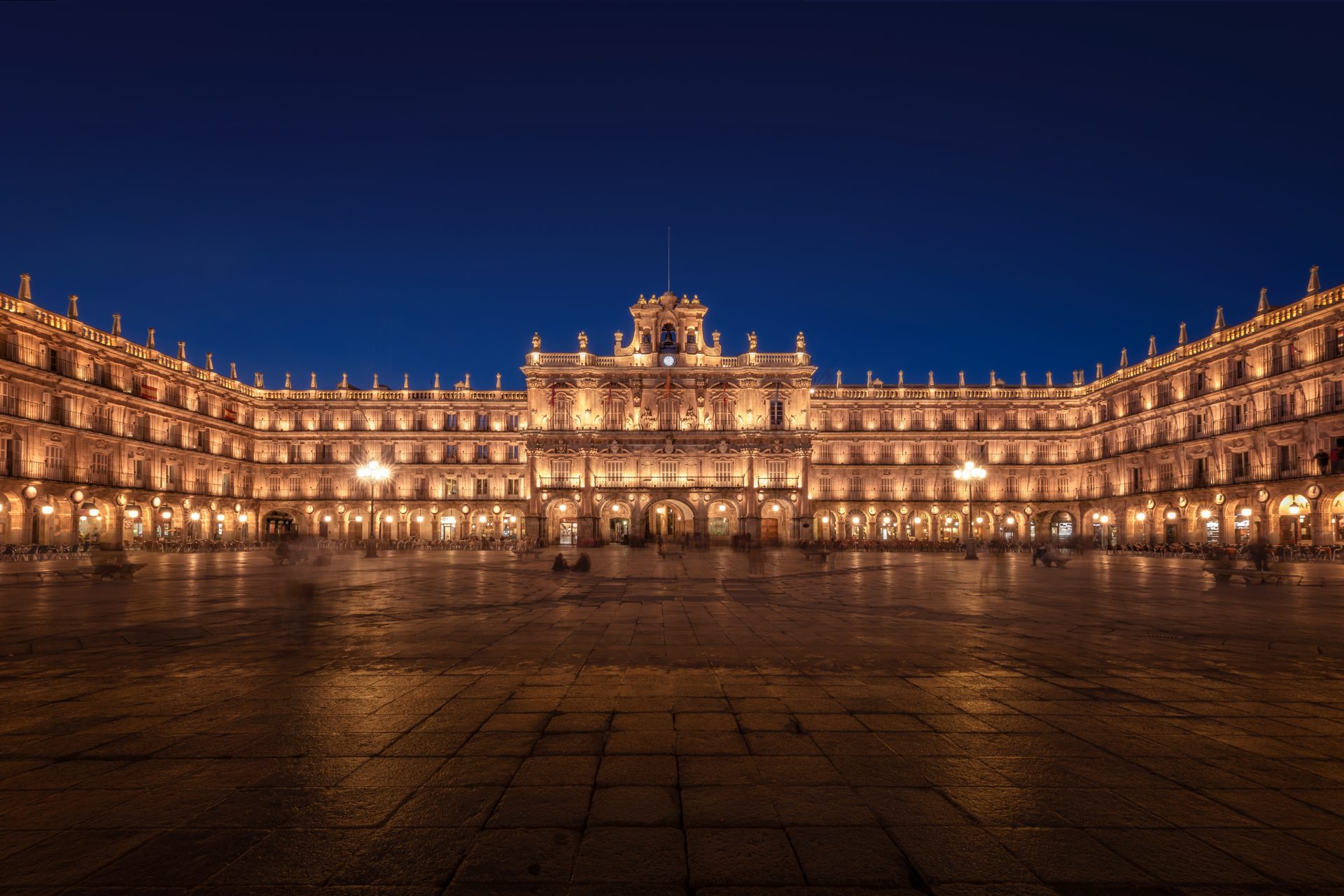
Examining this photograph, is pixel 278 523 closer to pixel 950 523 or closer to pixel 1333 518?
pixel 950 523

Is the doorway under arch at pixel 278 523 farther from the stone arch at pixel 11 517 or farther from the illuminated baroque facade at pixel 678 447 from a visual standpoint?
the stone arch at pixel 11 517

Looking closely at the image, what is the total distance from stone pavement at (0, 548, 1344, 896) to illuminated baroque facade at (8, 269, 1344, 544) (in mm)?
37813

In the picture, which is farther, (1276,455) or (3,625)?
(1276,455)

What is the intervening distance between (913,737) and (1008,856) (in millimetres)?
1801

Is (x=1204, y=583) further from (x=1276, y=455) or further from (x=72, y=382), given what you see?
(x=72, y=382)

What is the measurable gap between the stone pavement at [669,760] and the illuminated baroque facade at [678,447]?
37.8 metres

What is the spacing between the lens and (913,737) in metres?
5.19

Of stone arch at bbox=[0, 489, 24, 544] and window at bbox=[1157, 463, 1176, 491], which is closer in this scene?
stone arch at bbox=[0, 489, 24, 544]

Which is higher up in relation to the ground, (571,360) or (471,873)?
(571,360)

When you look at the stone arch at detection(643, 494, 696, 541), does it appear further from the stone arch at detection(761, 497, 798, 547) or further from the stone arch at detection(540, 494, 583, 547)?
the stone arch at detection(761, 497, 798, 547)

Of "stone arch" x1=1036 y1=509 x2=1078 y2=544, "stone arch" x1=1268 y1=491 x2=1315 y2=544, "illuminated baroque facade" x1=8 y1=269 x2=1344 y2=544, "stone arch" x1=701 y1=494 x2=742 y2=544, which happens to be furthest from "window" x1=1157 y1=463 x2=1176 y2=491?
"stone arch" x1=701 y1=494 x2=742 y2=544

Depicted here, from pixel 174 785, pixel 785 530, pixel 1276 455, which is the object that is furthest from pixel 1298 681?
pixel 785 530

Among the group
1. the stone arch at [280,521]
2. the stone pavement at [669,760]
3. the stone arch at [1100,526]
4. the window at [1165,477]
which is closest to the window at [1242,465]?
the window at [1165,477]

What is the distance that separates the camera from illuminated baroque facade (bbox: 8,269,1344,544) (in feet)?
130
